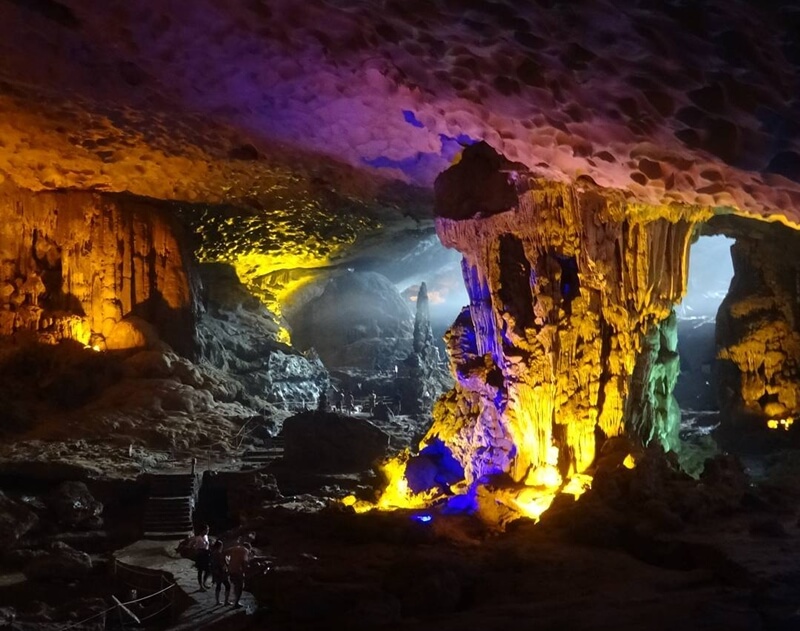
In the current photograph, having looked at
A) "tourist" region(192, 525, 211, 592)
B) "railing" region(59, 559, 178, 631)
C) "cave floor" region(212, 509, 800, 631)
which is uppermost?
→ "cave floor" region(212, 509, 800, 631)

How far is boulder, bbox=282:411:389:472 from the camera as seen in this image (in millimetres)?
18438

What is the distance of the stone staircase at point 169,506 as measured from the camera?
15180 millimetres

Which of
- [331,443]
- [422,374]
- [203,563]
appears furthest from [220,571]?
[422,374]

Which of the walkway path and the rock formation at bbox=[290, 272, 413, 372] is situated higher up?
the rock formation at bbox=[290, 272, 413, 372]

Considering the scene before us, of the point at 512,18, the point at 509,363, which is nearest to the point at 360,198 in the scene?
the point at 509,363

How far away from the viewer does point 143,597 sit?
1067 cm

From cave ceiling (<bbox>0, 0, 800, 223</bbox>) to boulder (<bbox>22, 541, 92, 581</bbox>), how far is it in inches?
343

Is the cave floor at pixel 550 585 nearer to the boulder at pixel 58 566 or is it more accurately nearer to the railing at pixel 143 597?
the railing at pixel 143 597

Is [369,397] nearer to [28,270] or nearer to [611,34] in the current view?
[28,270]

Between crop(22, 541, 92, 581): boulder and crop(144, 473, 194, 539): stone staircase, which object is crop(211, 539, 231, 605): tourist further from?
crop(144, 473, 194, 539): stone staircase

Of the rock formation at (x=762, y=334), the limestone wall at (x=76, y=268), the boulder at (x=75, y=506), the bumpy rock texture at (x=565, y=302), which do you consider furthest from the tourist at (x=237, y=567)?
the rock formation at (x=762, y=334)

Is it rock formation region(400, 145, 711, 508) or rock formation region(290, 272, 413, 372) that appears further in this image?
rock formation region(290, 272, 413, 372)

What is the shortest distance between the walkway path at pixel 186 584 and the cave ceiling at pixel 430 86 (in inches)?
282

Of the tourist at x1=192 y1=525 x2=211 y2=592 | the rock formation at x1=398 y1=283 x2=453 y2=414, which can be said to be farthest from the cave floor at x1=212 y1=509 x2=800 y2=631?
the rock formation at x1=398 y1=283 x2=453 y2=414
